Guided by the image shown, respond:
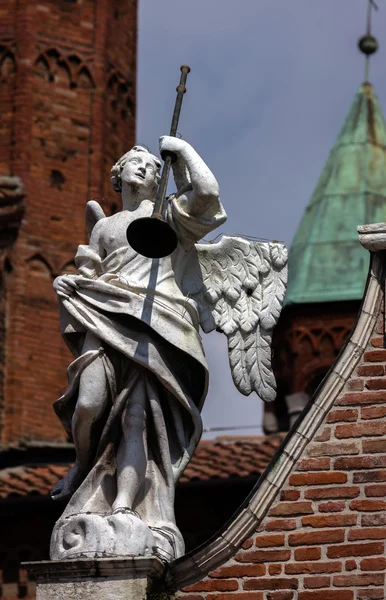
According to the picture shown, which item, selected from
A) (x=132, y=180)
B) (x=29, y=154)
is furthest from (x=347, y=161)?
(x=132, y=180)

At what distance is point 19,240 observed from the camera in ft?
91.9

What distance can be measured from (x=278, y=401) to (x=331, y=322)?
1322 millimetres

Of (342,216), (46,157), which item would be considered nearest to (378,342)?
(46,157)

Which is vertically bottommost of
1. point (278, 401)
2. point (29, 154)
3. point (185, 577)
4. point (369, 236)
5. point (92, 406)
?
point (185, 577)

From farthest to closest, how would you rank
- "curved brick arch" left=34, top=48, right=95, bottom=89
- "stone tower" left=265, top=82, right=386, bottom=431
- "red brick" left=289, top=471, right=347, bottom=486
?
"stone tower" left=265, top=82, right=386, bottom=431 < "curved brick arch" left=34, top=48, right=95, bottom=89 < "red brick" left=289, top=471, right=347, bottom=486

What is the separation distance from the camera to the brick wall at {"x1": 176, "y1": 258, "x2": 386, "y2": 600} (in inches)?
492

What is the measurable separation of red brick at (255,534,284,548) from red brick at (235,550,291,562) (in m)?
0.04

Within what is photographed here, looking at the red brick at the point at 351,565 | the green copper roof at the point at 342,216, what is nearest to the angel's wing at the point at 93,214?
the red brick at the point at 351,565

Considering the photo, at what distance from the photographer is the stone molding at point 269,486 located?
41.7 feet

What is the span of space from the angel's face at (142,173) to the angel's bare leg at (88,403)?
1.01 meters

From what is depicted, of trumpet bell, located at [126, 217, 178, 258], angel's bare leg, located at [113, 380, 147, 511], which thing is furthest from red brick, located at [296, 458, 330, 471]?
trumpet bell, located at [126, 217, 178, 258]

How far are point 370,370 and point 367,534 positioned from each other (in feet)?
3.05

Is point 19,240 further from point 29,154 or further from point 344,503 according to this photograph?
point 344,503

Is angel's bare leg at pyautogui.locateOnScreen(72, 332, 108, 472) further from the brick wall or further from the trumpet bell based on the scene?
the brick wall
